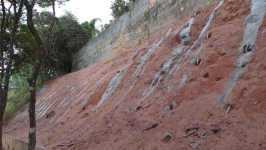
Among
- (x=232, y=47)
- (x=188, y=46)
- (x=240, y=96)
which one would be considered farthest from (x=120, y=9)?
(x=240, y=96)

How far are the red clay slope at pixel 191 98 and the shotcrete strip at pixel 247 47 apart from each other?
18 millimetres

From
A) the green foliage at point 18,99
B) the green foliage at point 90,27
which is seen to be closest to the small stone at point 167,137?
the green foliage at point 18,99

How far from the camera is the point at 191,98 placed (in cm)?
410

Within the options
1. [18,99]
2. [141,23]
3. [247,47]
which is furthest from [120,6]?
[247,47]

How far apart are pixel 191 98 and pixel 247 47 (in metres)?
1.27

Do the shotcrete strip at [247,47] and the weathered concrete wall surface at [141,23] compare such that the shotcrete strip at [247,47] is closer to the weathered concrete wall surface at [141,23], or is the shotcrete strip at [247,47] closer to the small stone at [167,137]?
the small stone at [167,137]

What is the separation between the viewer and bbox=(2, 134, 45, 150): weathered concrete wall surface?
23.1ft

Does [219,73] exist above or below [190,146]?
above

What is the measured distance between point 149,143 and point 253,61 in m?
2.05

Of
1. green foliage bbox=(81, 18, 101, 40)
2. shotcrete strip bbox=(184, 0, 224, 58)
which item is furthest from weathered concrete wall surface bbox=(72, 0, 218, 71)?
green foliage bbox=(81, 18, 101, 40)

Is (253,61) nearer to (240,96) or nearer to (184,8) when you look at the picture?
(240,96)

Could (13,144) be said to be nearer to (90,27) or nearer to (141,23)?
(141,23)

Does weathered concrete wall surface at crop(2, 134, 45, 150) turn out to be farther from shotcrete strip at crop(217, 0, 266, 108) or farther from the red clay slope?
shotcrete strip at crop(217, 0, 266, 108)

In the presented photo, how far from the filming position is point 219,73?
407 centimetres
